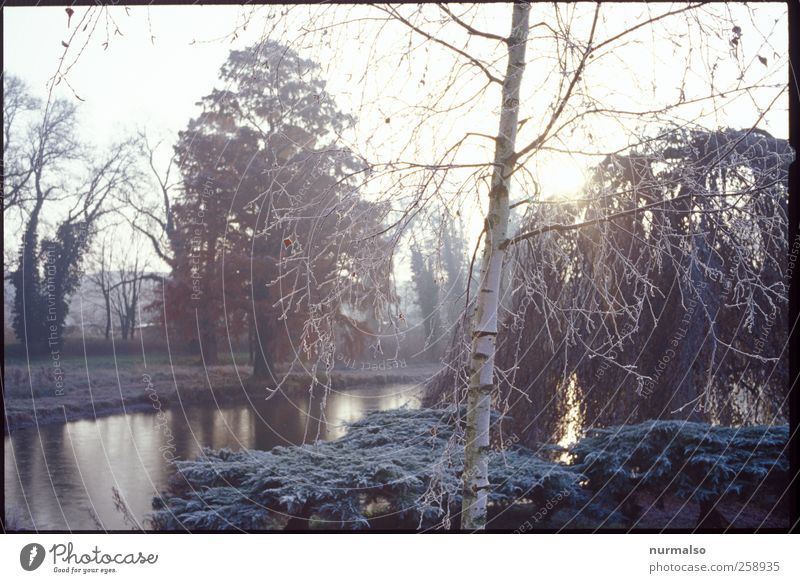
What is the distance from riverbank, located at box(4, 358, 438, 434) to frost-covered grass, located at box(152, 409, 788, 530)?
0.81 feet

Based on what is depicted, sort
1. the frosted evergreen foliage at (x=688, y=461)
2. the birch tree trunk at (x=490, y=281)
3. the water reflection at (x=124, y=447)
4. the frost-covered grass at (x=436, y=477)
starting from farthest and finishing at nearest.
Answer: the frosted evergreen foliage at (x=688, y=461)
the frost-covered grass at (x=436, y=477)
the water reflection at (x=124, y=447)
the birch tree trunk at (x=490, y=281)

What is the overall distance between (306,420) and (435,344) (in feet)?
2.16

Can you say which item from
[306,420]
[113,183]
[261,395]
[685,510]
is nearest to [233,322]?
[261,395]

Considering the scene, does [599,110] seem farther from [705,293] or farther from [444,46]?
[705,293]

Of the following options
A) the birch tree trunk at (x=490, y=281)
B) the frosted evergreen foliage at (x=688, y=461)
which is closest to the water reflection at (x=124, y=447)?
the birch tree trunk at (x=490, y=281)

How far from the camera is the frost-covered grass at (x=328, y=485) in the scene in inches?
115

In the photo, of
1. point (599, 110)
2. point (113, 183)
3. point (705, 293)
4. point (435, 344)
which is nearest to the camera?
point (599, 110)

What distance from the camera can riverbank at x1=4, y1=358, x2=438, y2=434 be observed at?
9.47 feet

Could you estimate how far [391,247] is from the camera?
258 centimetres
